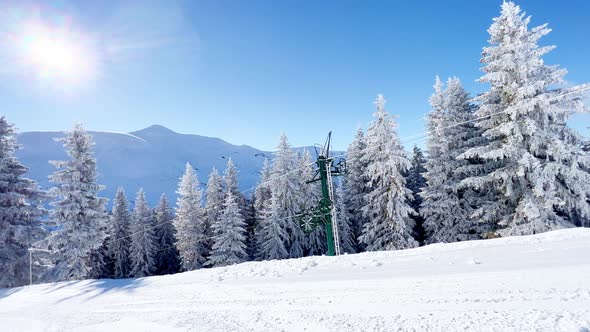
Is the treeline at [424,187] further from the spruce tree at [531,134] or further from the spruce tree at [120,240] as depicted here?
the spruce tree at [120,240]

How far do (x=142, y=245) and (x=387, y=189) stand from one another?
30.6m

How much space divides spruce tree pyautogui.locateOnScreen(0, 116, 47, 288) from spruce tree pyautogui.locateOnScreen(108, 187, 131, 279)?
20401 millimetres

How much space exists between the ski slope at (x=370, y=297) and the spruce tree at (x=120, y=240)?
3486 cm

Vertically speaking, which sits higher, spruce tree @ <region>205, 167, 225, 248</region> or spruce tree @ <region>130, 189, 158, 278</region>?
spruce tree @ <region>205, 167, 225, 248</region>

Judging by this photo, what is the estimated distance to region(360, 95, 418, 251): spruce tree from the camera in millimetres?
24984

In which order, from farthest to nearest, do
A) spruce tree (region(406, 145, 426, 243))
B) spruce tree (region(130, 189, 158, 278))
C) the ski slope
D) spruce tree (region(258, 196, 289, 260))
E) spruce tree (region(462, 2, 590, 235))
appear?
1. spruce tree (region(130, 189, 158, 278))
2. spruce tree (region(258, 196, 289, 260))
3. spruce tree (region(406, 145, 426, 243))
4. spruce tree (region(462, 2, 590, 235))
5. the ski slope

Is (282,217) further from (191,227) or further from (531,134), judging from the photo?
(531,134)

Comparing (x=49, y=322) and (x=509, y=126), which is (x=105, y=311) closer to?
(x=49, y=322)

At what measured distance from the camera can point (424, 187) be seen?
25.6 m

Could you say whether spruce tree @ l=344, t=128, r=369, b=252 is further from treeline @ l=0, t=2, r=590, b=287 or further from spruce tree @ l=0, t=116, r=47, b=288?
spruce tree @ l=0, t=116, r=47, b=288

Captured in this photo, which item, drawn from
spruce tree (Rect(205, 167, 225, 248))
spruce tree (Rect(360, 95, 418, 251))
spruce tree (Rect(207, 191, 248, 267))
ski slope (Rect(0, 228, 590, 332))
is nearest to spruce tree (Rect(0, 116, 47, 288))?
ski slope (Rect(0, 228, 590, 332))

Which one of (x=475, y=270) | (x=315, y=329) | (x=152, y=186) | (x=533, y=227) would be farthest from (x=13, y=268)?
(x=152, y=186)

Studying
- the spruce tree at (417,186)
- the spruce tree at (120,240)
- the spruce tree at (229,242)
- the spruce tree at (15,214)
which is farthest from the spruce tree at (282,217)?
the spruce tree at (120,240)

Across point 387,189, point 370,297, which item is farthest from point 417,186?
point 370,297
